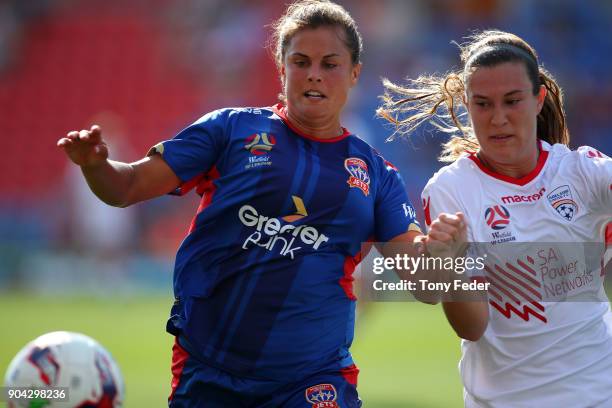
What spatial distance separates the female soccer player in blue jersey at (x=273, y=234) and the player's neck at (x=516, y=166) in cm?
42

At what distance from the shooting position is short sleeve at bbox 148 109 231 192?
4121 millimetres

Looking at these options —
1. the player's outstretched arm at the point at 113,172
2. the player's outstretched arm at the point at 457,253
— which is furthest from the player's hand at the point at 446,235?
the player's outstretched arm at the point at 113,172

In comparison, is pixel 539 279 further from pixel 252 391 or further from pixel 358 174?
pixel 252 391

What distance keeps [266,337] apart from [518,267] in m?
1.11

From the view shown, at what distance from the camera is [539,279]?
405cm

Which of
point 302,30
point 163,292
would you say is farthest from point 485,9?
point 302,30

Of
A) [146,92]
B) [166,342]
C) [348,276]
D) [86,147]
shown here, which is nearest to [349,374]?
[348,276]

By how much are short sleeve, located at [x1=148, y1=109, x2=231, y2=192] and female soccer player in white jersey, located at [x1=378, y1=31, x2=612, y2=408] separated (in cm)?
95

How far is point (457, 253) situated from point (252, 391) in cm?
103

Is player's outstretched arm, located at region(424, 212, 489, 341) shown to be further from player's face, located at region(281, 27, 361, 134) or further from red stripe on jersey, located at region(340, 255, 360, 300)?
player's face, located at region(281, 27, 361, 134)

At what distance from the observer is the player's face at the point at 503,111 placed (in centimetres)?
404

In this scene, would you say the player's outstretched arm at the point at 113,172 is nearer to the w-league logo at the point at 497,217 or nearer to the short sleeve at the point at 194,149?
the short sleeve at the point at 194,149

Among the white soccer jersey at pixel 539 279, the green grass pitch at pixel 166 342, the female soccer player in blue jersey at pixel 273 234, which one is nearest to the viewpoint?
the white soccer jersey at pixel 539 279

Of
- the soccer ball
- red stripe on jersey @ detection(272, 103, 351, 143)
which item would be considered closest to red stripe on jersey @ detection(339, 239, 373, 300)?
red stripe on jersey @ detection(272, 103, 351, 143)
